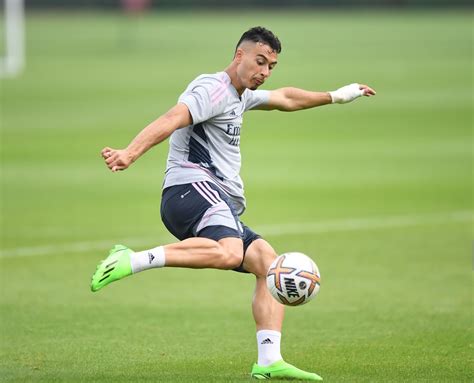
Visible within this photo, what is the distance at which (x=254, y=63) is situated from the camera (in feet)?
31.7

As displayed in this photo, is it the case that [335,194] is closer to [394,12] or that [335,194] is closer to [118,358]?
[118,358]

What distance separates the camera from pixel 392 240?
1834cm

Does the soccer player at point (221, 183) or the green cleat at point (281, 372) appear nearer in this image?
the soccer player at point (221, 183)

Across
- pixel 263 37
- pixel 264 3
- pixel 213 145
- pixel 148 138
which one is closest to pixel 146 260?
pixel 148 138

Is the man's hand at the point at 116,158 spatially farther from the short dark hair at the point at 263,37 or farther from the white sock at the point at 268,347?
the white sock at the point at 268,347

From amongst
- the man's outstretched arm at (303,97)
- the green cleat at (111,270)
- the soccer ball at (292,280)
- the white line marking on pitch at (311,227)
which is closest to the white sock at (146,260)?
the green cleat at (111,270)

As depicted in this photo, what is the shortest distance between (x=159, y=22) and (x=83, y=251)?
48985 mm

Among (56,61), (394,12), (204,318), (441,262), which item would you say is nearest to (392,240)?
(441,262)

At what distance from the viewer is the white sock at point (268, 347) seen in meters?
9.67

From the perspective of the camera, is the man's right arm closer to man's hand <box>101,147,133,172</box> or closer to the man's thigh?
man's hand <box>101,147,133,172</box>

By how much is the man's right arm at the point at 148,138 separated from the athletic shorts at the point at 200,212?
25.7 inches

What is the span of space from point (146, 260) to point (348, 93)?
111 inches

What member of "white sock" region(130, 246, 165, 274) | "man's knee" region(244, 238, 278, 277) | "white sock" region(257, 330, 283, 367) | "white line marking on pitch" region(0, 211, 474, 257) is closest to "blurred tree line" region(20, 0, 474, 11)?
"white line marking on pitch" region(0, 211, 474, 257)

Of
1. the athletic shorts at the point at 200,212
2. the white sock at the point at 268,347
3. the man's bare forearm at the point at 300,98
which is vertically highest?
the man's bare forearm at the point at 300,98
